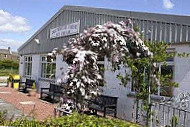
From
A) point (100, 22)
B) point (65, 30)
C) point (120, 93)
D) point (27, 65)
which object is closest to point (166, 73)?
point (120, 93)

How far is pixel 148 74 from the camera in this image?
6.88 metres

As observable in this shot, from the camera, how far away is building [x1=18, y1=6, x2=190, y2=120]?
8.73 m

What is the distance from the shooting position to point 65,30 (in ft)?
52.6

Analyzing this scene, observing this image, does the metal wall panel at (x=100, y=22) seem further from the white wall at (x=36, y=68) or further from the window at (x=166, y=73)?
the window at (x=166, y=73)

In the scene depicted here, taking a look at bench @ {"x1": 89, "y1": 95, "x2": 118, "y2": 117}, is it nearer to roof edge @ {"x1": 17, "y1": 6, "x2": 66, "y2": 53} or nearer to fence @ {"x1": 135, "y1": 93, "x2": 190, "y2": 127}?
fence @ {"x1": 135, "y1": 93, "x2": 190, "y2": 127}

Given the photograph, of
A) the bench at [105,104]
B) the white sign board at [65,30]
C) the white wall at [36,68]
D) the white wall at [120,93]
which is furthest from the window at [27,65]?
the bench at [105,104]

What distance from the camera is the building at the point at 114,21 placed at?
28.7ft

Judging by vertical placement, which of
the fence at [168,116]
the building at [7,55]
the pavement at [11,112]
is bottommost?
the pavement at [11,112]

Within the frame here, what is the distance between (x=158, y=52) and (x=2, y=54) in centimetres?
8152

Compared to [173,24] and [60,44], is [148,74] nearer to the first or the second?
[173,24]

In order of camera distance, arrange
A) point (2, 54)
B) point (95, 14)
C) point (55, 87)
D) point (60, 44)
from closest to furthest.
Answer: point (95, 14) → point (55, 87) → point (60, 44) → point (2, 54)

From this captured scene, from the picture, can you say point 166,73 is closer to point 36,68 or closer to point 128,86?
point 128,86

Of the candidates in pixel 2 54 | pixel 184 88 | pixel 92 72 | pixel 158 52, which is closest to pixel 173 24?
pixel 184 88

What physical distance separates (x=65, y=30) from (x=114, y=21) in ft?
17.0
